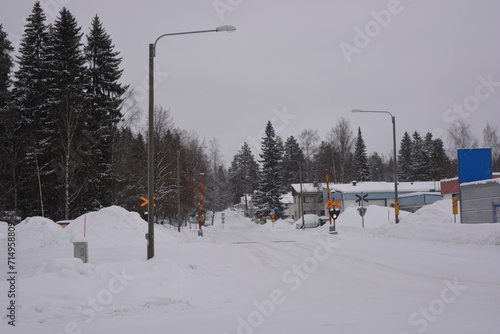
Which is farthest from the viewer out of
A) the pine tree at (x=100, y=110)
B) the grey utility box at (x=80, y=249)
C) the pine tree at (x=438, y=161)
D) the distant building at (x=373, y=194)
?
the pine tree at (x=438, y=161)

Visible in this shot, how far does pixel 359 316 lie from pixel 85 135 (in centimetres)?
3344

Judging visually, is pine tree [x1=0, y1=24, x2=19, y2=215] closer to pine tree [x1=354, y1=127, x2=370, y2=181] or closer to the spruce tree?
pine tree [x1=354, y1=127, x2=370, y2=181]

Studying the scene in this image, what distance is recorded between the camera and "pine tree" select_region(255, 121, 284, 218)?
6856 cm

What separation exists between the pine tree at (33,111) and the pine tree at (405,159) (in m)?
82.6

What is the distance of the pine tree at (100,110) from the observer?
124ft

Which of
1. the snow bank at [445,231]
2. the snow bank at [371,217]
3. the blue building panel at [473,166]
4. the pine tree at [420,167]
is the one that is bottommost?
the snow bank at [371,217]

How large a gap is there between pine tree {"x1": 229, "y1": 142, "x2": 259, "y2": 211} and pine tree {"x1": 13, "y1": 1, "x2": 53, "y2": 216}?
2602 inches

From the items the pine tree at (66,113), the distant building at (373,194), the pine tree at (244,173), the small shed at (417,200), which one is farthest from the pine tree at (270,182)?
the pine tree at (66,113)

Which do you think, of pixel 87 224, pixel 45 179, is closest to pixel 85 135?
pixel 45 179

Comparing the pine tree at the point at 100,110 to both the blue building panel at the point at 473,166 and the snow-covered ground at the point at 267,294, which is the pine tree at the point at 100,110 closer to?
the snow-covered ground at the point at 267,294

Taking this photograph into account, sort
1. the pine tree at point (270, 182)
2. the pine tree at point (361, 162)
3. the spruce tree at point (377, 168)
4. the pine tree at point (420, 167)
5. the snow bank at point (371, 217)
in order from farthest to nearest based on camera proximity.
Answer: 1. the spruce tree at point (377, 168)
2. the pine tree at point (361, 162)
3. the pine tree at point (420, 167)
4. the pine tree at point (270, 182)
5. the snow bank at point (371, 217)

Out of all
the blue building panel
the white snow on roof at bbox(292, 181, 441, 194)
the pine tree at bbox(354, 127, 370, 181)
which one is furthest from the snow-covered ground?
the pine tree at bbox(354, 127, 370, 181)

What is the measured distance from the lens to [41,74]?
38500 millimetres

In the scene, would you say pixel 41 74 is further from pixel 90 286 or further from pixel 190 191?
pixel 90 286
